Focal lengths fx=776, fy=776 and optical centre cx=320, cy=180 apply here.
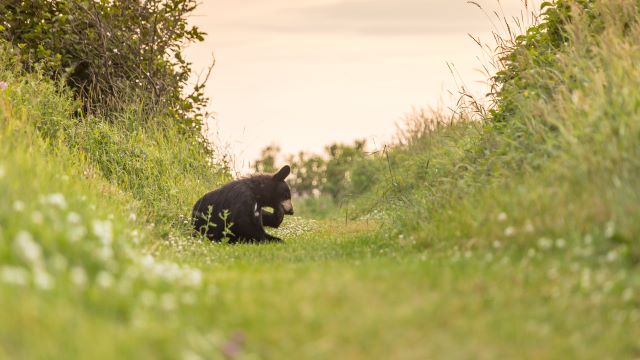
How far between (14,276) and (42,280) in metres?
0.15

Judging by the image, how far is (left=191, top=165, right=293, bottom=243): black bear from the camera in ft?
36.6

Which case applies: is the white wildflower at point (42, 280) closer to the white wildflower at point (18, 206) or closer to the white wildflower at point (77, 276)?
the white wildflower at point (77, 276)

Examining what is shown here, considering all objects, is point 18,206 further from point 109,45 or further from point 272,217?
point 109,45

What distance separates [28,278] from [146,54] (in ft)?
39.3

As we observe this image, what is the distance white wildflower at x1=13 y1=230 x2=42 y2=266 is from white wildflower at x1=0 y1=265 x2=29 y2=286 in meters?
0.11

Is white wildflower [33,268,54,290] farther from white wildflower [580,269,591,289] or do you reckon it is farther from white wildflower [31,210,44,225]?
white wildflower [580,269,591,289]

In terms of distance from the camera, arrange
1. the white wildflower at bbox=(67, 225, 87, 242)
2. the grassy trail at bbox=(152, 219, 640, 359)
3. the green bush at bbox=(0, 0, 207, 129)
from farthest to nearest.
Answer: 1. the green bush at bbox=(0, 0, 207, 129)
2. the white wildflower at bbox=(67, 225, 87, 242)
3. the grassy trail at bbox=(152, 219, 640, 359)

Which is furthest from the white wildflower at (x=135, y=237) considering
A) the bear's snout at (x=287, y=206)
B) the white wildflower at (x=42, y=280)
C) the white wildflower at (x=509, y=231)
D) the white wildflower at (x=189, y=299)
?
the bear's snout at (x=287, y=206)

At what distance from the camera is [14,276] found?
14.0ft

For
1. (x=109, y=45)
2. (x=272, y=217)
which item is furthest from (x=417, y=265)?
(x=109, y=45)

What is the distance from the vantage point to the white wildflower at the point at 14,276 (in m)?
4.27

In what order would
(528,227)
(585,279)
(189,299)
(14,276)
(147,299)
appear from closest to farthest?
(14,276) → (147,299) → (189,299) → (585,279) → (528,227)

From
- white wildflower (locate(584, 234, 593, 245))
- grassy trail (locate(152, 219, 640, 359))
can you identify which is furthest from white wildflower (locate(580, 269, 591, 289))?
white wildflower (locate(584, 234, 593, 245))

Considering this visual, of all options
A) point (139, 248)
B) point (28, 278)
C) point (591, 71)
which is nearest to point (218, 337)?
point (28, 278)
